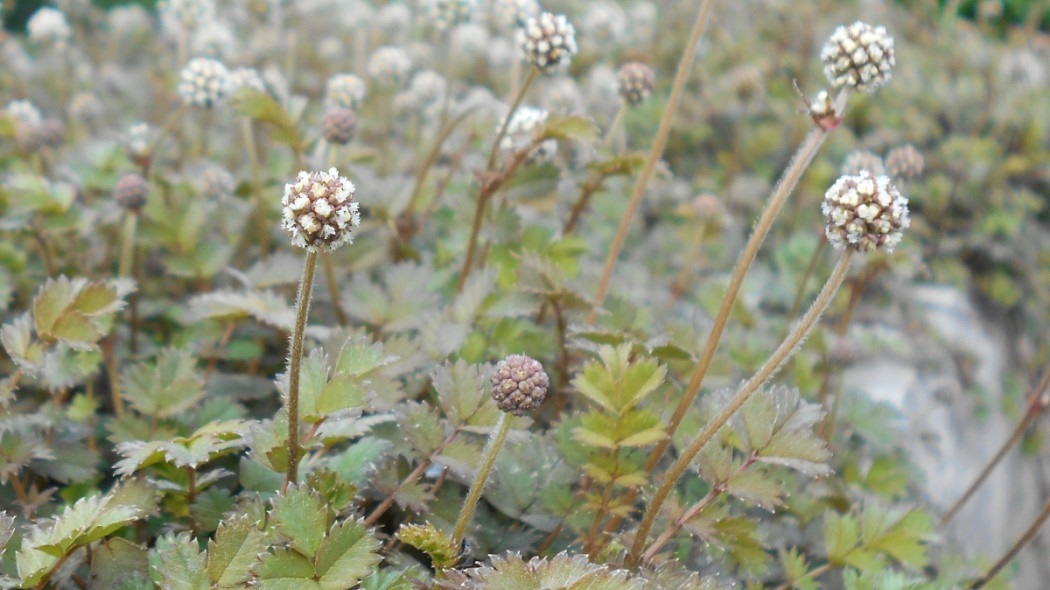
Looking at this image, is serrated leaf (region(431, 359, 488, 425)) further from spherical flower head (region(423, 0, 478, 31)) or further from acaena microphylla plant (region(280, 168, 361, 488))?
spherical flower head (region(423, 0, 478, 31))

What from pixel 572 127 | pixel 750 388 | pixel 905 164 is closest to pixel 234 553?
pixel 750 388

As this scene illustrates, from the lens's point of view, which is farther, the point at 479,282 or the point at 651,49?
the point at 651,49

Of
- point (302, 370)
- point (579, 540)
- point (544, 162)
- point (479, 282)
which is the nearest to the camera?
point (302, 370)

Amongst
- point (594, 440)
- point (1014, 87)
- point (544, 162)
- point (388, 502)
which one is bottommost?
point (388, 502)

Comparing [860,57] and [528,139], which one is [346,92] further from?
[860,57]

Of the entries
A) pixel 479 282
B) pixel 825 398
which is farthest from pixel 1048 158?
pixel 479 282

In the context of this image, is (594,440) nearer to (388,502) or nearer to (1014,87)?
(388,502)
